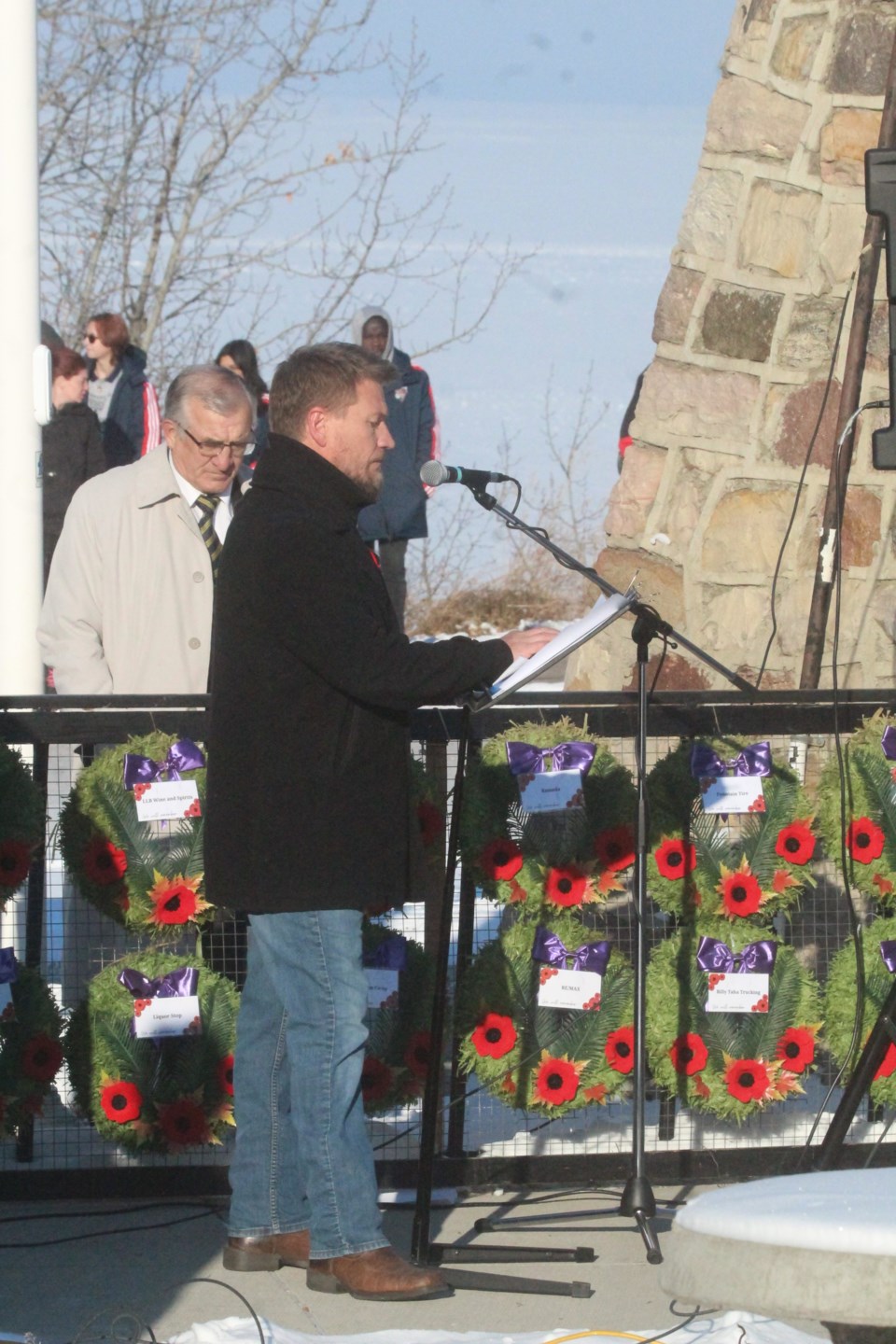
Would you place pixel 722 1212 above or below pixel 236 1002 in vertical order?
above

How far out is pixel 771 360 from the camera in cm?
699

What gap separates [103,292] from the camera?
18016mm

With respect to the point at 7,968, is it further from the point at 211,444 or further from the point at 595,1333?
the point at 595,1333

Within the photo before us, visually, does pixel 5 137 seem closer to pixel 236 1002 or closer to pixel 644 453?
pixel 644 453

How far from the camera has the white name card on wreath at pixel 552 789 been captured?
502cm

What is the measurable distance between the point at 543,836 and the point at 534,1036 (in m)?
0.53

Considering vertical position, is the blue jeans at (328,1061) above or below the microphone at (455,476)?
below

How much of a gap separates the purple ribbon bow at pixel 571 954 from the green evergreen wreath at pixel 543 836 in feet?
0.31

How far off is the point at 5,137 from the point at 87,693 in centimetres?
239

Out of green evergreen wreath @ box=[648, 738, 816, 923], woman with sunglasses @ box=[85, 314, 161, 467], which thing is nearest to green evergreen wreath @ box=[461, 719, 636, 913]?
green evergreen wreath @ box=[648, 738, 816, 923]

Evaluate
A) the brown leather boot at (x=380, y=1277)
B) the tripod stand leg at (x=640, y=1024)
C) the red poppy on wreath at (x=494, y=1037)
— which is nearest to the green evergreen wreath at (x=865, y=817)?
the tripod stand leg at (x=640, y=1024)

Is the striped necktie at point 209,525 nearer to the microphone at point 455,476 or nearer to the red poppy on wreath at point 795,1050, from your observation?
the microphone at point 455,476

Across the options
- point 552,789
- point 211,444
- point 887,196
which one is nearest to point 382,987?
point 552,789

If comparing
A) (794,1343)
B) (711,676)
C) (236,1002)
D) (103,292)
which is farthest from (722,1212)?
(103,292)
